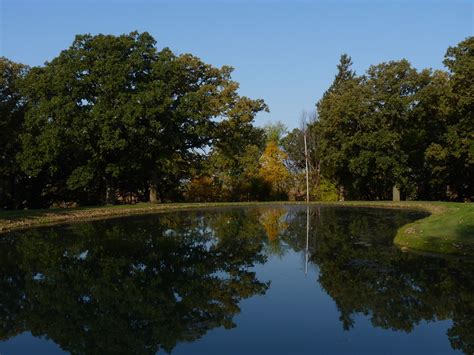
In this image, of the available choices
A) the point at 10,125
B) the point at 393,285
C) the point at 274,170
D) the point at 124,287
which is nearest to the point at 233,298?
the point at 124,287

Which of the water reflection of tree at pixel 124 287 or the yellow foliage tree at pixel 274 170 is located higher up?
the yellow foliage tree at pixel 274 170

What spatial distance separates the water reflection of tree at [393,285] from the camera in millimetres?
8656

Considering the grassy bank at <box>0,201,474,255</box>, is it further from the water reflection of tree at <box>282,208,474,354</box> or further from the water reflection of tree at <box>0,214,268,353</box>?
the water reflection of tree at <box>0,214,268,353</box>

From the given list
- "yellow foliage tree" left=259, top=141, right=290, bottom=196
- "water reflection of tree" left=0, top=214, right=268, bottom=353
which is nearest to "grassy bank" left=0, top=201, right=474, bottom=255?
"water reflection of tree" left=0, top=214, right=268, bottom=353

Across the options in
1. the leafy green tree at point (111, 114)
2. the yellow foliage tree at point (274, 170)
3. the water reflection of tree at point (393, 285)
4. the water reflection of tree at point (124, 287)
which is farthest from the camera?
the yellow foliage tree at point (274, 170)

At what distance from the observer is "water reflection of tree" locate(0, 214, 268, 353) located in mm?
8164

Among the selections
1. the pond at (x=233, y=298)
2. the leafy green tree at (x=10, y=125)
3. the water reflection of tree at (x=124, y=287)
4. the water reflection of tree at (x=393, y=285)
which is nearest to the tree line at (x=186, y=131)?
the leafy green tree at (x=10, y=125)

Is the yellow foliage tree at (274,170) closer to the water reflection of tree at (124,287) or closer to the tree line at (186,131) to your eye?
the tree line at (186,131)

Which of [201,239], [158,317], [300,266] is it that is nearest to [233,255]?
[300,266]

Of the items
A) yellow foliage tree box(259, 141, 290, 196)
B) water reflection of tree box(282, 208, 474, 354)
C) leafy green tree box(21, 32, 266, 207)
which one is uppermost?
leafy green tree box(21, 32, 266, 207)

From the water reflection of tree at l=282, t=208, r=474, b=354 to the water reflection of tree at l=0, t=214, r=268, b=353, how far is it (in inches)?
74.8

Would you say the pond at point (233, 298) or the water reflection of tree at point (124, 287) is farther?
the water reflection of tree at point (124, 287)

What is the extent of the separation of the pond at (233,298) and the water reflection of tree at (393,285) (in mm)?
29

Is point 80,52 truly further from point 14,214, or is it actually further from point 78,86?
point 14,214
